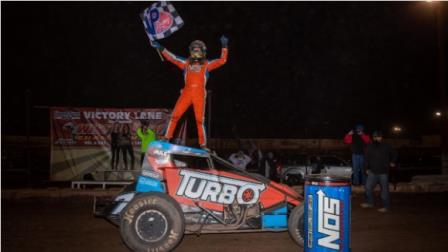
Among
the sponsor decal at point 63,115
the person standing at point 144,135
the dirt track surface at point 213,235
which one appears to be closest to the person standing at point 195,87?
the dirt track surface at point 213,235

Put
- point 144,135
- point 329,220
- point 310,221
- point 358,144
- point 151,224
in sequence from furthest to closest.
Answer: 1. point 144,135
2. point 358,144
3. point 151,224
4. point 310,221
5. point 329,220

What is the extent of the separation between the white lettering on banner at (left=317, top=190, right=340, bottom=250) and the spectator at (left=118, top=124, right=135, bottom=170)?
327 inches

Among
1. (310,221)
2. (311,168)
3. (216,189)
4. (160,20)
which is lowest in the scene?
(311,168)

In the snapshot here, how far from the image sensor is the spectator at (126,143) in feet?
39.0

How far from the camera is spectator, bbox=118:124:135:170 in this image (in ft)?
39.0

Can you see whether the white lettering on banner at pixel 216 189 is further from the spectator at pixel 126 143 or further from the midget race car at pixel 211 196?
the spectator at pixel 126 143

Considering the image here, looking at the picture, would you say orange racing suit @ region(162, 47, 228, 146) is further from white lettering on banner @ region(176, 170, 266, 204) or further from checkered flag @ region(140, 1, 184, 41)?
white lettering on banner @ region(176, 170, 266, 204)

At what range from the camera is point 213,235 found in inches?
276

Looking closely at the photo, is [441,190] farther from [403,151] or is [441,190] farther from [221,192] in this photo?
[403,151]

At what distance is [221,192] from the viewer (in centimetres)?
592

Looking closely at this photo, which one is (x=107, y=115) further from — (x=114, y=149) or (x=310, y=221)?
(x=310, y=221)

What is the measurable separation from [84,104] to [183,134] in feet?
116

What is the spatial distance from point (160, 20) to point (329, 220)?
4808 mm

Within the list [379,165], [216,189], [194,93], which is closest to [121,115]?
[194,93]
